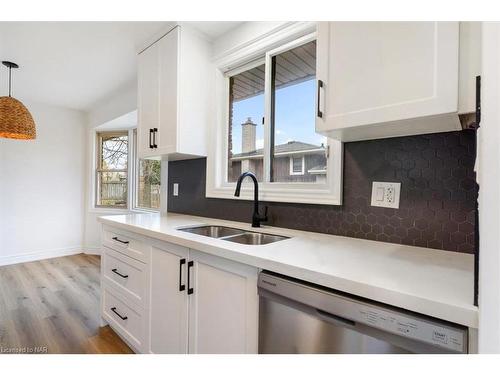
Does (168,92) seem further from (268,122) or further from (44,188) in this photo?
(44,188)

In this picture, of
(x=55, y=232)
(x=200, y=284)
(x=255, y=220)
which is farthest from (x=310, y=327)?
(x=55, y=232)

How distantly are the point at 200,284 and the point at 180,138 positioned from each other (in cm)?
115

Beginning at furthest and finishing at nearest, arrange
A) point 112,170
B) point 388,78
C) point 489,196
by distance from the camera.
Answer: point 112,170
point 388,78
point 489,196

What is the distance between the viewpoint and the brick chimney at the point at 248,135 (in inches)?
80.5

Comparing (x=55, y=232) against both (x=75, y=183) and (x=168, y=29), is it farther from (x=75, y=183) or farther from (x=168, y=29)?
(x=168, y=29)

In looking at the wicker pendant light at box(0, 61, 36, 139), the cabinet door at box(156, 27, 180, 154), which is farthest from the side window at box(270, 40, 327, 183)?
the wicker pendant light at box(0, 61, 36, 139)

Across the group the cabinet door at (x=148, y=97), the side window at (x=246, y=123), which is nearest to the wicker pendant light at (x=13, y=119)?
the cabinet door at (x=148, y=97)

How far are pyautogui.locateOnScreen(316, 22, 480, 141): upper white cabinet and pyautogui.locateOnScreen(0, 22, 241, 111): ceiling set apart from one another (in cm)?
116

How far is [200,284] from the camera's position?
1.28m

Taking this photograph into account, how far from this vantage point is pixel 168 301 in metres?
1.45

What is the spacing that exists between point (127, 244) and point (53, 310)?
136 centimetres

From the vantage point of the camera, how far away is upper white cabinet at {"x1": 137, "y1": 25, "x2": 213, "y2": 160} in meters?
1.99

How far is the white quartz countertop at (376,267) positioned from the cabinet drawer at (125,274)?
1.56ft

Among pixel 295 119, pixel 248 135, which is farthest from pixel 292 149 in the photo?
pixel 248 135
